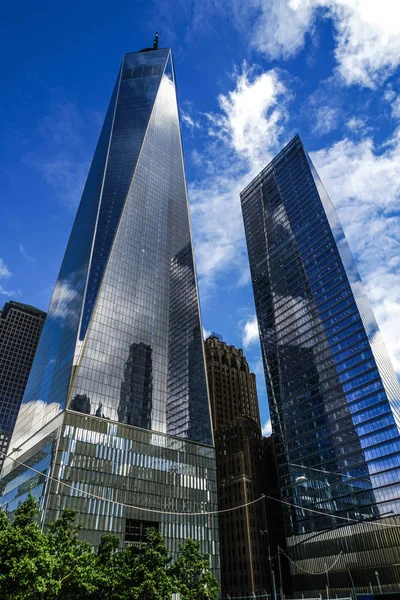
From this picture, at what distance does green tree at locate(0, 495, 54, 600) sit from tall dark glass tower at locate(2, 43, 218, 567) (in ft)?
101

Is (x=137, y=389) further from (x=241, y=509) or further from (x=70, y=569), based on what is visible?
(x=70, y=569)

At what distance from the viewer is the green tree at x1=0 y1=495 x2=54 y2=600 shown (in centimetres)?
3081

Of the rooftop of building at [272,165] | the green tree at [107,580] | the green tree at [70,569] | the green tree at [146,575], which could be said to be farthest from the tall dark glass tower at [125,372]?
the rooftop of building at [272,165]

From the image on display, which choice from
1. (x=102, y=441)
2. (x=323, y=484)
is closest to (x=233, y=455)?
(x=323, y=484)

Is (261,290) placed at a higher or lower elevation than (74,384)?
higher

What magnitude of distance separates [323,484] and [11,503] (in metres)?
71.9

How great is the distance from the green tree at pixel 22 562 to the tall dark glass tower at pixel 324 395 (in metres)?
67.0

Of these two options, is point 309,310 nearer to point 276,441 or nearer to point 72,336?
point 276,441

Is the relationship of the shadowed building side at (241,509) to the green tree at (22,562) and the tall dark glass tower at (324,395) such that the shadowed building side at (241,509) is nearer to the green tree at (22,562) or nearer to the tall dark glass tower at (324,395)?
the tall dark glass tower at (324,395)

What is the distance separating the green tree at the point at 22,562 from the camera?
30812 millimetres

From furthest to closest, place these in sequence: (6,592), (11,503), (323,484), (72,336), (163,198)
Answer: (163,198), (323,484), (72,336), (11,503), (6,592)

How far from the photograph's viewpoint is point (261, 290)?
520 ft

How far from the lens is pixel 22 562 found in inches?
1216

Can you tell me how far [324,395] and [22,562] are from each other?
321 feet
